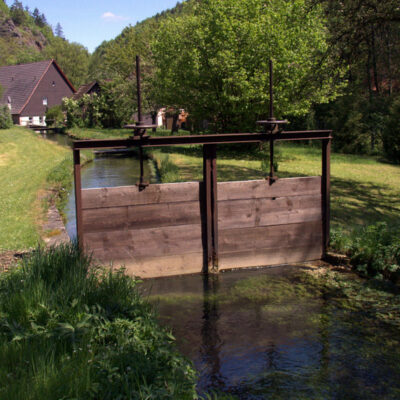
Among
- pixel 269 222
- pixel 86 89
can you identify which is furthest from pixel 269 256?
pixel 86 89

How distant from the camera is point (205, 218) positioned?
9773mm

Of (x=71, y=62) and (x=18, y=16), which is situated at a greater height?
(x=18, y=16)

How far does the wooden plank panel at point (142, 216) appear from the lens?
29.8 ft

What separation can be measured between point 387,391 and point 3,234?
8.01 m

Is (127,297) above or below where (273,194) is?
below

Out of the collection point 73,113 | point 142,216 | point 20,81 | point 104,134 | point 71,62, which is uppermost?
point 71,62

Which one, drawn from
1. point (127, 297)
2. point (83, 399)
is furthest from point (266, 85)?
point (83, 399)

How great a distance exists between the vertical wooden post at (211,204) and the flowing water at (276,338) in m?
0.43

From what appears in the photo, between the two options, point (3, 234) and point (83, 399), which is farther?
point (3, 234)

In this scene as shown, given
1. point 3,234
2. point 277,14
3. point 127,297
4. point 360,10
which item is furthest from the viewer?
point 277,14

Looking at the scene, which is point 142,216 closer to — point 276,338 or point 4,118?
point 276,338

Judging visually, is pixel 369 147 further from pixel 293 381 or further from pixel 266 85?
pixel 293 381

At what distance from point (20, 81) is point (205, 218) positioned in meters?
69.1

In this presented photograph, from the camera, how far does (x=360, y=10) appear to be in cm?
Result: 1466
